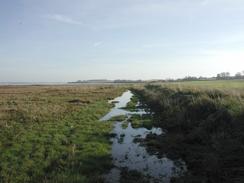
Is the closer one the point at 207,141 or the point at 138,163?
the point at 138,163

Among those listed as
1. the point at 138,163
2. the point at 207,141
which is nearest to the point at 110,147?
the point at 138,163

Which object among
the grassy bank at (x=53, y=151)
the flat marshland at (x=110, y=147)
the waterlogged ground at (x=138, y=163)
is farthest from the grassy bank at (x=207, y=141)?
the grassy bank at (x=53, y=151)

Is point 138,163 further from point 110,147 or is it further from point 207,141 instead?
point 207,141

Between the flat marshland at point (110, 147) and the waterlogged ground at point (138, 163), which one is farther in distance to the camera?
the waterlogged ground at point (138, 163)

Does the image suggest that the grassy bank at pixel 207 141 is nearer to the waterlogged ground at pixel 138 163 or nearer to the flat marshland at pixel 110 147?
the flat marshland at pixel 110 147

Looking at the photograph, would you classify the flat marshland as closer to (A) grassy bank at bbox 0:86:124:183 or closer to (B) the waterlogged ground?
(A) grassy bank at bbox 0:86:124:183

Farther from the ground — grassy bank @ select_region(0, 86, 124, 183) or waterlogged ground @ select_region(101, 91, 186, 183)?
grassy bank @ select_region(0, 86, 124, 183)

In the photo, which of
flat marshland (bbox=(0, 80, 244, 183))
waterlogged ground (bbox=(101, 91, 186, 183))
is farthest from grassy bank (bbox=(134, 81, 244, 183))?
waterlogged ground (bbox=(101, 91, 186, 183))

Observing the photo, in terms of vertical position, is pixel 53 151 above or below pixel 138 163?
above

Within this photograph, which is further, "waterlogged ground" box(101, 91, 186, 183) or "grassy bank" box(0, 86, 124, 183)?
"waterlogged ground" box(101, 91, 186, 183)

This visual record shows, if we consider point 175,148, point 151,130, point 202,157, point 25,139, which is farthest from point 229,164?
point 25,139

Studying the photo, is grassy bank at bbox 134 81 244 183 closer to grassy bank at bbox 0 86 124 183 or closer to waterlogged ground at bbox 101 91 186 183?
waterlogged ground at bbox 101 91 186 183

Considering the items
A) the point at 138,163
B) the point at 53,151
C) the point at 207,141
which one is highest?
the point at 207,141

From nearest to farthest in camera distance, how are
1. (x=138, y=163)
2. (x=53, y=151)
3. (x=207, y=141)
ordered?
(x=138, y=163)
(x=53, y=151)
(x=207, y=141)
